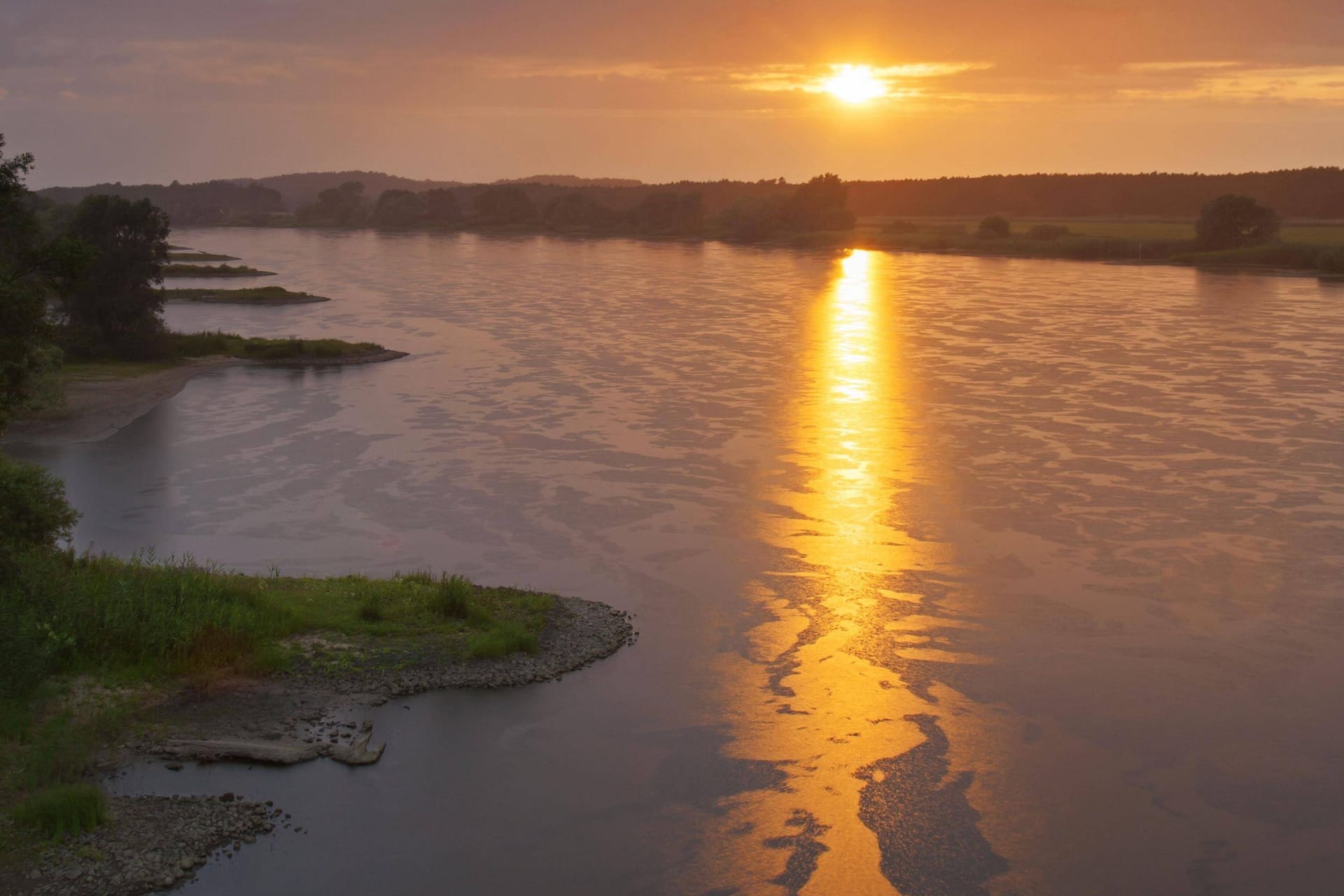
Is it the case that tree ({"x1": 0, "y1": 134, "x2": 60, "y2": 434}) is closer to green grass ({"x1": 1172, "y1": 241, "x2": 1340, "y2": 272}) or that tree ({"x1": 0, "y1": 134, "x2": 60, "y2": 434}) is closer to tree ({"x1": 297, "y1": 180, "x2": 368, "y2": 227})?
green grass ({"x1": 1172, "y1": 241, "x2": 1340, "y2": 272})

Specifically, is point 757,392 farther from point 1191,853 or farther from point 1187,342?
point 1191,853

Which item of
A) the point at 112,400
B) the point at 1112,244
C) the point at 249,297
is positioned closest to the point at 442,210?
the point at 1112,244

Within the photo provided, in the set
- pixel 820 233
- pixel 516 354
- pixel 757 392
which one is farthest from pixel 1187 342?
pixel 820 233

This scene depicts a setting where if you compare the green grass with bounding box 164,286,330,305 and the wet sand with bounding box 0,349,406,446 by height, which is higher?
the green grass with bounding box 164,286,330,305

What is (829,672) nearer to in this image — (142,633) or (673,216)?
(142,633)

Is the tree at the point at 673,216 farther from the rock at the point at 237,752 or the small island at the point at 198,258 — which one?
the rock at the point at 237,752

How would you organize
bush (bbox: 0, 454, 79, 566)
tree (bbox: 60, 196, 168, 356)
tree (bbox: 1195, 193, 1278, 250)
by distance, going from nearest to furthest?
bush (bbox: 0, 454, 79, 566)
tree (bbox: 60, 196, 168, 356)
tree (bbox: 1195, 193, 1278, 250)

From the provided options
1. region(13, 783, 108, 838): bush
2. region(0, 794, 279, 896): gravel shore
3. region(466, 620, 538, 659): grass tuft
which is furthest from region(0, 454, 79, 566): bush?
region(466, 620, 538, 659): grass tuft
